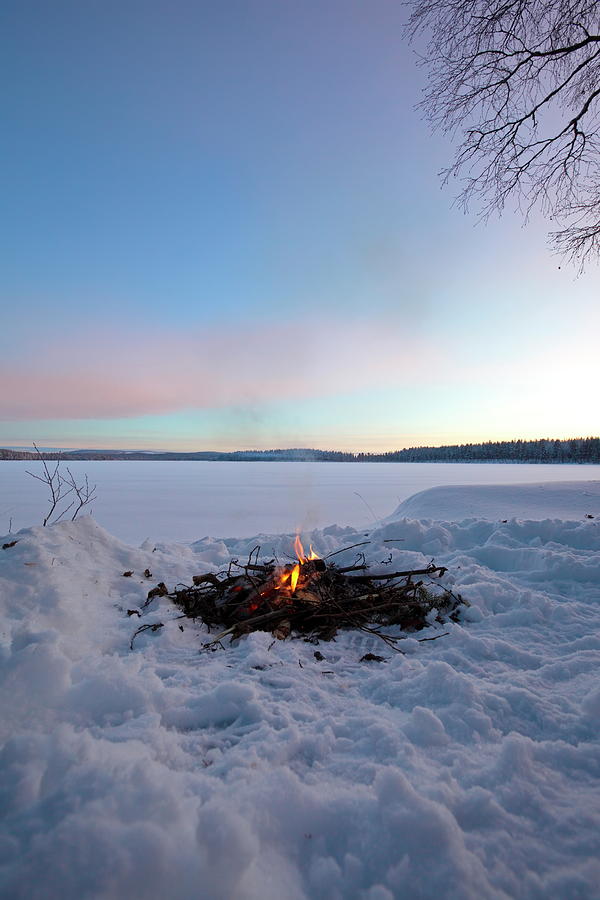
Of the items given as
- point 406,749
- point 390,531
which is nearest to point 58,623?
point 406,749

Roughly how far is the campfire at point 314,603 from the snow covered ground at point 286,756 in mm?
159

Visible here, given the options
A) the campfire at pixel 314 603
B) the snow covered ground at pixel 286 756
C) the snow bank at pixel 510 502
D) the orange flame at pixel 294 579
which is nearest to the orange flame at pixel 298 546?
the campfire at pixel 314 603

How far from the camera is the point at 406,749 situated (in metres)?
1.75

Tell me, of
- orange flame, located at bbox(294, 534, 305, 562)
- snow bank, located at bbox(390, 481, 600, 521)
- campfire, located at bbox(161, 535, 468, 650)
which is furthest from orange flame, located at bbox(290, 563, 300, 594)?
snow bank, located at bbox(390, 481, 600, 521)

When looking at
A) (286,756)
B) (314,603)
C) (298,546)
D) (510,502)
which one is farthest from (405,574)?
(510,502)

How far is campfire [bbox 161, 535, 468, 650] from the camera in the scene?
3.26 meters

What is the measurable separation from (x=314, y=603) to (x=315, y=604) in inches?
0.7

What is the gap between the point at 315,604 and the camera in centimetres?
344

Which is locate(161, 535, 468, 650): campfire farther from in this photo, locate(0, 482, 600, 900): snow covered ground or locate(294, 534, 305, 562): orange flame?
locate(294, 534, 305, 562): orange flame

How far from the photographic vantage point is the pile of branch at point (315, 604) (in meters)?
3.27

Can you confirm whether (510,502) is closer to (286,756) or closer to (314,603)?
(314,603)

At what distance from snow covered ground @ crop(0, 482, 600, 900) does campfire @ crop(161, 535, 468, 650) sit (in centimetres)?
16

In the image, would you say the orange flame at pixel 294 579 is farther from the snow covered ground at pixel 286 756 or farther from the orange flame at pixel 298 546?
the orange flame at pixel 298 546

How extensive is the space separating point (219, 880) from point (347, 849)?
0.43 meters
